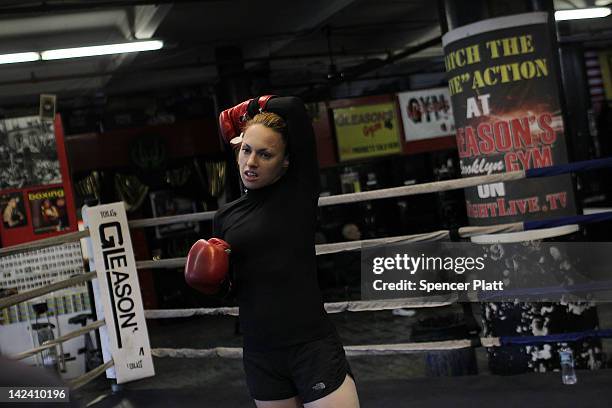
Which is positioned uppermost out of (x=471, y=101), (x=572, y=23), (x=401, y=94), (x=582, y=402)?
(x=572, y=23)

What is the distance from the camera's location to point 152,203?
11641mm

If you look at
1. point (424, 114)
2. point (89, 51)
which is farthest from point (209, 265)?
point (424, 114)

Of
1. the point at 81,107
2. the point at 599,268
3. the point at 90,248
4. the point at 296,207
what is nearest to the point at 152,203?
the point at 81,107

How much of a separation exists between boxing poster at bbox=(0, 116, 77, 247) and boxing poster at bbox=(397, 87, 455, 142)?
6.89 metres

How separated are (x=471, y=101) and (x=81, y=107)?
31.3 feet

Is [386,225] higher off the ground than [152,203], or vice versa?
[152,203]

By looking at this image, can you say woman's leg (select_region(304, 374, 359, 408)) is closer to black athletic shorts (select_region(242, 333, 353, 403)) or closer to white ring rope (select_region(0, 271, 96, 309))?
black athletic shorts (select_region(242, 333, 353, 403))

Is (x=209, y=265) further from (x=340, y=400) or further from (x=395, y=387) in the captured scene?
(x=395, y=387)

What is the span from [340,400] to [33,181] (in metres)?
4.82

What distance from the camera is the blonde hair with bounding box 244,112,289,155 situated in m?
2.28

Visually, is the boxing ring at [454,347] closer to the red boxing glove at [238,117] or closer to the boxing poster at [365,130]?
the red boxing glove at [238,117]

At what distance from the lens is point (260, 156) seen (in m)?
2.25

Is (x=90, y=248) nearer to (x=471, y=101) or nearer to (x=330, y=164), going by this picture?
(x=471, y=101)

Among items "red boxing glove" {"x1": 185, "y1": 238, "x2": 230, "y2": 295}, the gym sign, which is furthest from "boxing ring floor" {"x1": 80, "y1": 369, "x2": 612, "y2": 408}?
"red boxing glove" {"x1": 185, "y1": 238, "x2": 230, "y2": 295}
